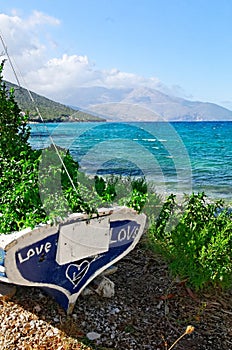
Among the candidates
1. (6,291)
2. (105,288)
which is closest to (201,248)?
(105,288)

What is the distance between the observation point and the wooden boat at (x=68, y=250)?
2918 mm

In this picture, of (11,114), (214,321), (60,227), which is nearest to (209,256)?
(214,321)

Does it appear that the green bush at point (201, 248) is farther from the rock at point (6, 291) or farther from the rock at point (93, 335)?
the rock at point (6, 291)

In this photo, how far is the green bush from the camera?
377cm

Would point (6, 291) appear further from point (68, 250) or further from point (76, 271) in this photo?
point (68, 250)

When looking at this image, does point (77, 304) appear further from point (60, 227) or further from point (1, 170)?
point (1, 170)

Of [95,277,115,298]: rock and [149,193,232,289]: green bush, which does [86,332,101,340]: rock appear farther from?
[149,193,232,289]: green bush

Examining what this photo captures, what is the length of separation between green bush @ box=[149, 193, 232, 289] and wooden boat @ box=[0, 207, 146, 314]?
0.60m

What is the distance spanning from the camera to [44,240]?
3.00m

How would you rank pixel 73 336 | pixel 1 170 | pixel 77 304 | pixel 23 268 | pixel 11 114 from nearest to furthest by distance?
pixel 23 268 < pixel 73 336 < pixel 77 304 < pixel 1 170 < pixel 11 114

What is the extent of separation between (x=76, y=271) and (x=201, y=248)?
1153 millimetres

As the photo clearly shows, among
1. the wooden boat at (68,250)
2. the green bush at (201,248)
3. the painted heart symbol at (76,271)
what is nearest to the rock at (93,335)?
the wooden boat at (68,250)

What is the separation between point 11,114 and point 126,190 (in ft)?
4.73

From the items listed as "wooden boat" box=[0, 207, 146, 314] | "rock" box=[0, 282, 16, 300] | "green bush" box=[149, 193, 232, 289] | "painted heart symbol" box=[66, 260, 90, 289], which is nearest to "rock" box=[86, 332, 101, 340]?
"wooden boat" box=[0, 207, 146, 314]
